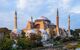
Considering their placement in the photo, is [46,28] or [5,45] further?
[46,28]

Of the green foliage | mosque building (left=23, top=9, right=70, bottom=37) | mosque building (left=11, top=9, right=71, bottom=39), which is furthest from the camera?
mosque building (left=23, top=9, right=70, bottom=37)

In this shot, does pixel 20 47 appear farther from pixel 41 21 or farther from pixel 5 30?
pixel 41 21

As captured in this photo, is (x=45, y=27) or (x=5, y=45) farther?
(x=45, y=27)

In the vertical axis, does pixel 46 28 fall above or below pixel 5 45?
above

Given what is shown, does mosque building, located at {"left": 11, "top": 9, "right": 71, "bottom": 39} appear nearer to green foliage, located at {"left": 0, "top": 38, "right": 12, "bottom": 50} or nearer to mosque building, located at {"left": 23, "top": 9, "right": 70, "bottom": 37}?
mosque building, located at {"left": 23, "top": 9, "right": 70, "bottom": 37}

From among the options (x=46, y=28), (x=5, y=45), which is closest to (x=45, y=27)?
(x=46, y=28)

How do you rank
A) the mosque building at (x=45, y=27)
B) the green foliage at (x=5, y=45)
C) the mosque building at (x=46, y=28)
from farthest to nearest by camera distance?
the mosque building at (x=45, y=27)
the mosque building at (x=46, y=28)
the green foliage at (x=5, y=45)

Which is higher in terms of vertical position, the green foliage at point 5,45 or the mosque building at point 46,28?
the mosque building at point 46,28

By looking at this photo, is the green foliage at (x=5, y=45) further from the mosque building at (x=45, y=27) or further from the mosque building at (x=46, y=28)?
the mosque building at (x=45, y=27)

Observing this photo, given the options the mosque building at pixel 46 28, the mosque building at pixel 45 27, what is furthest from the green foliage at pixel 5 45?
the mosque building at pixel 45 27

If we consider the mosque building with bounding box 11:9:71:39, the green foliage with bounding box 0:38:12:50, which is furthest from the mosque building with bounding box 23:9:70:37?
the green foliage with bounding box 0:38:12:50

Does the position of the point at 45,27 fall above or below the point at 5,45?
above

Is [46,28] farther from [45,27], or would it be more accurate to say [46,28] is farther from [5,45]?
[5,45]

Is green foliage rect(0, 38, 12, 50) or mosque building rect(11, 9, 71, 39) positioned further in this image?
mosque building rect(11, 9, 71, 39)
